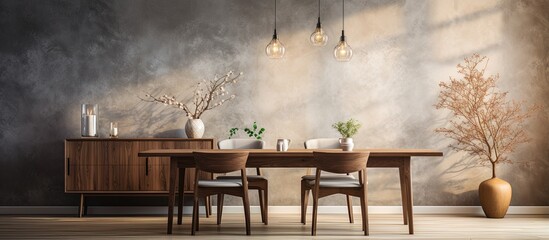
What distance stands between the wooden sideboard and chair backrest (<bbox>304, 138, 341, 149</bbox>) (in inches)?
41.2

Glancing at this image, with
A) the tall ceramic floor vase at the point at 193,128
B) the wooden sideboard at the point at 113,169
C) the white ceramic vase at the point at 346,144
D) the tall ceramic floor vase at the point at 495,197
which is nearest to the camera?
the white ceramic vase at the point at 346,144

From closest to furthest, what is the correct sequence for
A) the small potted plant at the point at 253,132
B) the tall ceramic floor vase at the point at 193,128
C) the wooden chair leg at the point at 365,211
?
the wooden chair leg at the point at 365,211 → the tall ceramic floor vase at the point at 193,128 → the small potted plant at the point at 253,132

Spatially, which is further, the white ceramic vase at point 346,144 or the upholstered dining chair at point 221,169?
the white ceramic vase at point 346,144

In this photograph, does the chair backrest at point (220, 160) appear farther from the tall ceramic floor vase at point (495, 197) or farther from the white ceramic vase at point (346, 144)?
the tall ceramic floor vase at point (495, 197)

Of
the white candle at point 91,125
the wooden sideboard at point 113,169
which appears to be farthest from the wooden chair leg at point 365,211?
the white candle at point 91,125

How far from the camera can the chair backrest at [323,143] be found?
7.26 m

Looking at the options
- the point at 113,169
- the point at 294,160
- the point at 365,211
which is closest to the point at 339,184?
the point at 365,211

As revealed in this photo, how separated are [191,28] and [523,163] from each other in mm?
3896

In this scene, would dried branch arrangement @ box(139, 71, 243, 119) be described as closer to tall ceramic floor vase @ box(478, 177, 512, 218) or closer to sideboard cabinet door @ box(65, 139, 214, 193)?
sideboard cabinet door @ box(65, 139, 214, 193)

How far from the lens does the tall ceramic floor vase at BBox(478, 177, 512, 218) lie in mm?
7465

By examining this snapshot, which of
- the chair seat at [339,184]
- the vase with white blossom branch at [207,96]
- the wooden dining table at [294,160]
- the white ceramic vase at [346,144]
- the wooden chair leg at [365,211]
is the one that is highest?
the vase with white blossom branch at [207,96]

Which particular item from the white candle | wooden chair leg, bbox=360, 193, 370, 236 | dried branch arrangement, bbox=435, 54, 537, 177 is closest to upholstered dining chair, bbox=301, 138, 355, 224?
wooden chair leg, bbox=360, 193, 370, 236

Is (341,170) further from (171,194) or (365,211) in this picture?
(171,194)

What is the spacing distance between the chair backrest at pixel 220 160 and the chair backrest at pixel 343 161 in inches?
24.7
